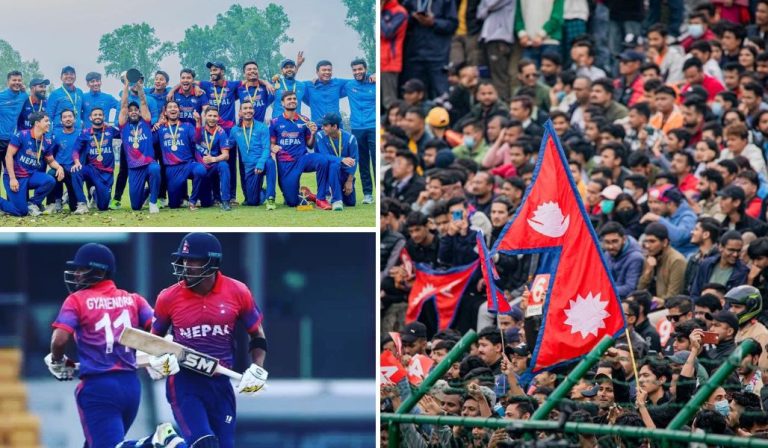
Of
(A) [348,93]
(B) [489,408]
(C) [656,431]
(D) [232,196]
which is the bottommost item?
(B) [489,408]

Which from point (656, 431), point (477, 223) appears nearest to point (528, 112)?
point (477, 223)

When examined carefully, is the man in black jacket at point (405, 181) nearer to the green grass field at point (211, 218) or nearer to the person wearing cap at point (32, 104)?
the green grass field at point (211, 218)

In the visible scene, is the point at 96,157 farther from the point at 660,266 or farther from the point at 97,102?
the point at 660,266

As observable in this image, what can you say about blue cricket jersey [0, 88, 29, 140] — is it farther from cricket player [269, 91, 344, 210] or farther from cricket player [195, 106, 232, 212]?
cricket player [269, 91, 344, 210]

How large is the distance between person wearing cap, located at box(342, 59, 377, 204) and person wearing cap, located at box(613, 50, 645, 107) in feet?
28.2

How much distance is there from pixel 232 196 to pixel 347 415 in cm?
159

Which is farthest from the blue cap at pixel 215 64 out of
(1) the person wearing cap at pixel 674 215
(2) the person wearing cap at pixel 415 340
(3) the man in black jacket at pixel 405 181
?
(3) the man in black jacket at pixel 405 181

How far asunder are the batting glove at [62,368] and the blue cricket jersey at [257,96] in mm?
1966

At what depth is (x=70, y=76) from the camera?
9859 mm

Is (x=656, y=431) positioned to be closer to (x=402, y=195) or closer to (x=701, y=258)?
(x=701, y=258)

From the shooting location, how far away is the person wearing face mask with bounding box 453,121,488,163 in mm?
17859

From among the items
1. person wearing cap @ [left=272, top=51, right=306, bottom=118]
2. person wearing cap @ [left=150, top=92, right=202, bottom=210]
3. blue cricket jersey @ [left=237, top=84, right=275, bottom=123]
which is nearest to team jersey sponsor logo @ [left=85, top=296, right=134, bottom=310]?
person wearing cap @ [left=150, top=92, right=202, bottom=210]

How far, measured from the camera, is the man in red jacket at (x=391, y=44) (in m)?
19.9

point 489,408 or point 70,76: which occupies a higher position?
point 70,76
